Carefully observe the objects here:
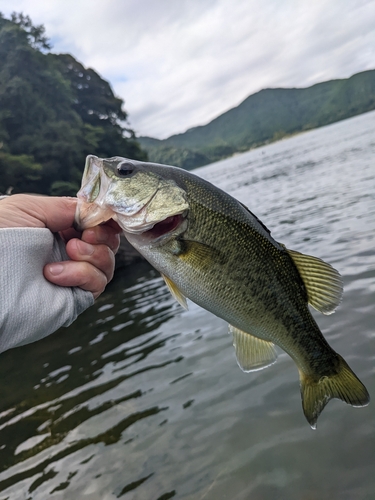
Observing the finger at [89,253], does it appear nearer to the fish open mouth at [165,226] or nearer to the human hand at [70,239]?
the human hand at [70,239]

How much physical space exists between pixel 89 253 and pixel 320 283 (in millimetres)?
1646

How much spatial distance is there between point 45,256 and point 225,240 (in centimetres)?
124

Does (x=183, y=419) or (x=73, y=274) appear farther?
(x=183, y=419)

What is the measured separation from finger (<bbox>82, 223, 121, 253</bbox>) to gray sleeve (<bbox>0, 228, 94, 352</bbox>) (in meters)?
0.25

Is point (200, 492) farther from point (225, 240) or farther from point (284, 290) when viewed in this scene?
point (225, 240)

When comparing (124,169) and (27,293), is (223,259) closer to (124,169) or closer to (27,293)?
(124,169)

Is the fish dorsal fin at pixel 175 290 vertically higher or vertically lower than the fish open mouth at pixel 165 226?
lower

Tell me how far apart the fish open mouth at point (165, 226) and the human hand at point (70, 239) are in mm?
427

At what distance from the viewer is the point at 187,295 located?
258 centimetres

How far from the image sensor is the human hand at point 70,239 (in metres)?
2.64

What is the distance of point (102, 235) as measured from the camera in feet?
9.33

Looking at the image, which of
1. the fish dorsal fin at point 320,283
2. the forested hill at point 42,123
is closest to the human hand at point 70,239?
the fish dorsal fin at point 320,283

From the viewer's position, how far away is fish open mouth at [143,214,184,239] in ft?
8.43

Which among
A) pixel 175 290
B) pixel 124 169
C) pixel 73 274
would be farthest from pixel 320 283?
pixel 73 274
